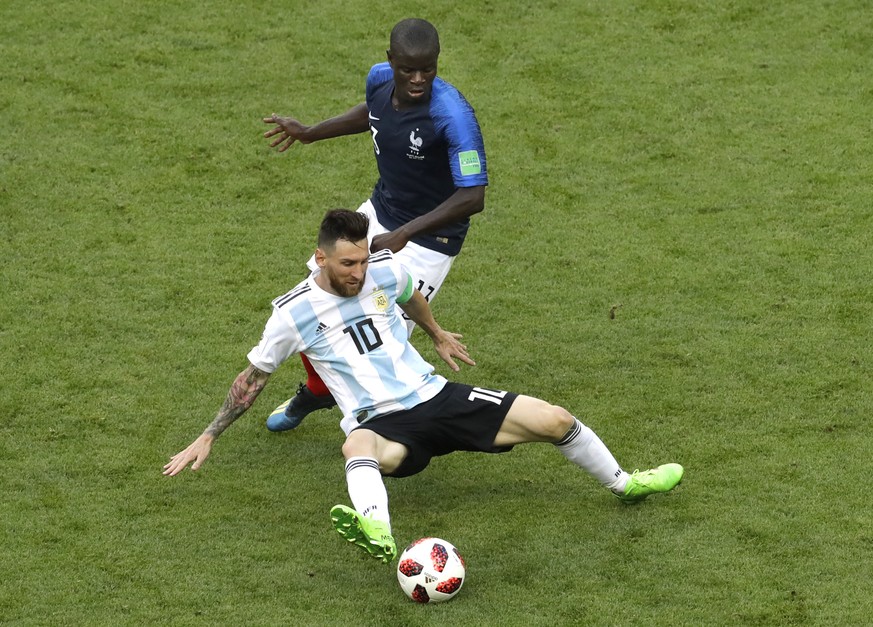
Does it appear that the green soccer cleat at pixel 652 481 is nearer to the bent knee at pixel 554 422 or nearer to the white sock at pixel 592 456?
the white sock at pixel 592 456

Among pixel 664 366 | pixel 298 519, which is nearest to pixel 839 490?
pixel 664 366

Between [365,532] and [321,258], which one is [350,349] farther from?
[365,532]

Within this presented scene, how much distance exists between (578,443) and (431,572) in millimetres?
1135

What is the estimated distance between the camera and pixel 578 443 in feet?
23.1

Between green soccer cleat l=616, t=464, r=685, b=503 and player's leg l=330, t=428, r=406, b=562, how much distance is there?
4.21ft

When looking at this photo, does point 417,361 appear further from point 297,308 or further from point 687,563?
point 687,563

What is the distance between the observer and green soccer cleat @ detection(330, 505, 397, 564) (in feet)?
20.1

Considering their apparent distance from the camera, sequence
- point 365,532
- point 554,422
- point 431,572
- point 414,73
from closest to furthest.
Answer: point 365,532 → point 431,572 → point 554,422 → point 414,73

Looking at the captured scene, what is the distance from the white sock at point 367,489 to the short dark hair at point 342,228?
43.8 inches

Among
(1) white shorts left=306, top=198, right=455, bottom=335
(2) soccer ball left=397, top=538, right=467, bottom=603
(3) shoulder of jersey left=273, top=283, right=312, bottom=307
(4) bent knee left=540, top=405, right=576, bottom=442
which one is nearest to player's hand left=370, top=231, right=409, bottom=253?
(1) white shorts left=306, top=198, right=455, bottom=335

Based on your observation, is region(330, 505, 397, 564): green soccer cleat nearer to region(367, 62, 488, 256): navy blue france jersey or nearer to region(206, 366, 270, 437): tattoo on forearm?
region(206, 366, 270, 437): tattoo on forearm

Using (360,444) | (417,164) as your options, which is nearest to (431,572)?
(360,444)

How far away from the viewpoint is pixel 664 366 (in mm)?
8797

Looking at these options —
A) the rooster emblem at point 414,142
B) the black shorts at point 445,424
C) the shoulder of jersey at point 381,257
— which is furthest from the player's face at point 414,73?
the black shorts at point 445,424
